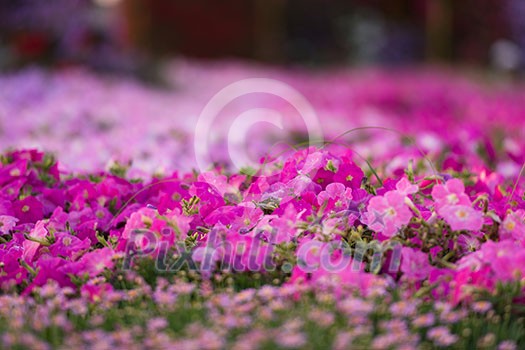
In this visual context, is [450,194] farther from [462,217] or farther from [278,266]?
[278,266]

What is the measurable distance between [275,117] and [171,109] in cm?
117

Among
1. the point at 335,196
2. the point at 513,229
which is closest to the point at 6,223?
the point at 335,196

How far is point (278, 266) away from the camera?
235cm

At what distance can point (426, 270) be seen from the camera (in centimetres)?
225

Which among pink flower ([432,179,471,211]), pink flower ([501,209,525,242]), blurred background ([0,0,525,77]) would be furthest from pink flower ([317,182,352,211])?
blurred background ([0,0,525,77])

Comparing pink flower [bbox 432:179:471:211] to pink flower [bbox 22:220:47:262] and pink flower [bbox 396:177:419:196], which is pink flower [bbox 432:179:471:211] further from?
pink flower [bbox 22:220:47:262]

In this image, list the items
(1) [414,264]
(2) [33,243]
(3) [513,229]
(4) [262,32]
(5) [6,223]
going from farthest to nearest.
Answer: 1. (4) [262,32]
2. (5) [6,223]
3. (2) [33,243]
4. (3) [513,229]
5. (1) [414,264]

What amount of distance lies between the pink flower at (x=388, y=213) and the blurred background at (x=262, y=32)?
7.72 meters

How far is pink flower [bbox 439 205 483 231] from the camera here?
2.27 metres

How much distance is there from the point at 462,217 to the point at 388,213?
0.72ft

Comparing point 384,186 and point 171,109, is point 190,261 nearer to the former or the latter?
point 384,186

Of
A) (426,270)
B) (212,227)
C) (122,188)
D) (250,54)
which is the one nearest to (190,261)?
(212,227)

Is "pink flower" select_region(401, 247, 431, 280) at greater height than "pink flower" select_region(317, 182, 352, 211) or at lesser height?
lesser

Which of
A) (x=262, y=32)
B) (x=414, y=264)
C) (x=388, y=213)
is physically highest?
(x=262, y=32)
